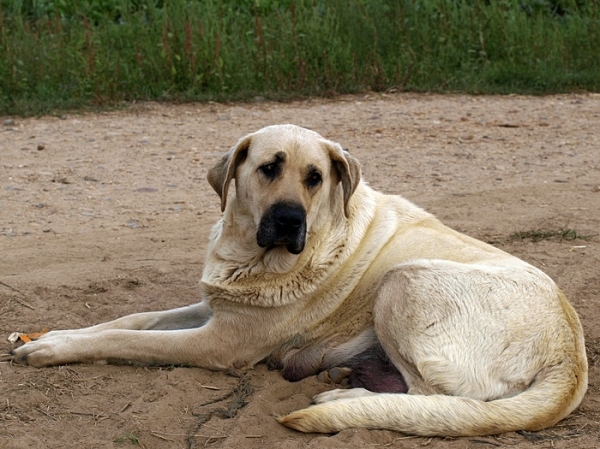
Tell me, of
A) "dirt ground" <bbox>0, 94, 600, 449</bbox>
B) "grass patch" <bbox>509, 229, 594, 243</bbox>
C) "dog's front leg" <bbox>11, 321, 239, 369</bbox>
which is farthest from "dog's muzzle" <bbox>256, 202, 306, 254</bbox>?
"grass patch" <bbox>509, 229, 594, 243</bbox>

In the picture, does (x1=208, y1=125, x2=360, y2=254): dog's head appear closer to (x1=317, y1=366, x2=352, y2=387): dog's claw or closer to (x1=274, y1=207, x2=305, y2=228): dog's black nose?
(x1=274, y1=207, x2=305, y2=228): dog's black nose

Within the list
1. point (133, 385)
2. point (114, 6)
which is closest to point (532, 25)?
point (114, 6)

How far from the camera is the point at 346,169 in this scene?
4.43 metres

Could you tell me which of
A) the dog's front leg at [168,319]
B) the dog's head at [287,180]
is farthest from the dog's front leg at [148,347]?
the dog's head at [287,180]

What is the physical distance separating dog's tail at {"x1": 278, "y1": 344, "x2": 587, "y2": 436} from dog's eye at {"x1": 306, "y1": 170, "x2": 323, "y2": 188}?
3.80 ft

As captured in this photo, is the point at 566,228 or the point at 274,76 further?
the point at 274,76

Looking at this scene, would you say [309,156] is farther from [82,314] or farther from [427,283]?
[82,314]

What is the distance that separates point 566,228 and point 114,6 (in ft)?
24.3

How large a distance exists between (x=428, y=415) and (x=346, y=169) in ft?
4.61

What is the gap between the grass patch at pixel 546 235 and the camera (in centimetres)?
613

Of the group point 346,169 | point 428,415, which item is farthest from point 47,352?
point 428,415

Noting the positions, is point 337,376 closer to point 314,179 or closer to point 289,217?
point 289,217

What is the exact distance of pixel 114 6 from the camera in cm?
1161

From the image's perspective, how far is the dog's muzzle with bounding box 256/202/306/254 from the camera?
411 cm
